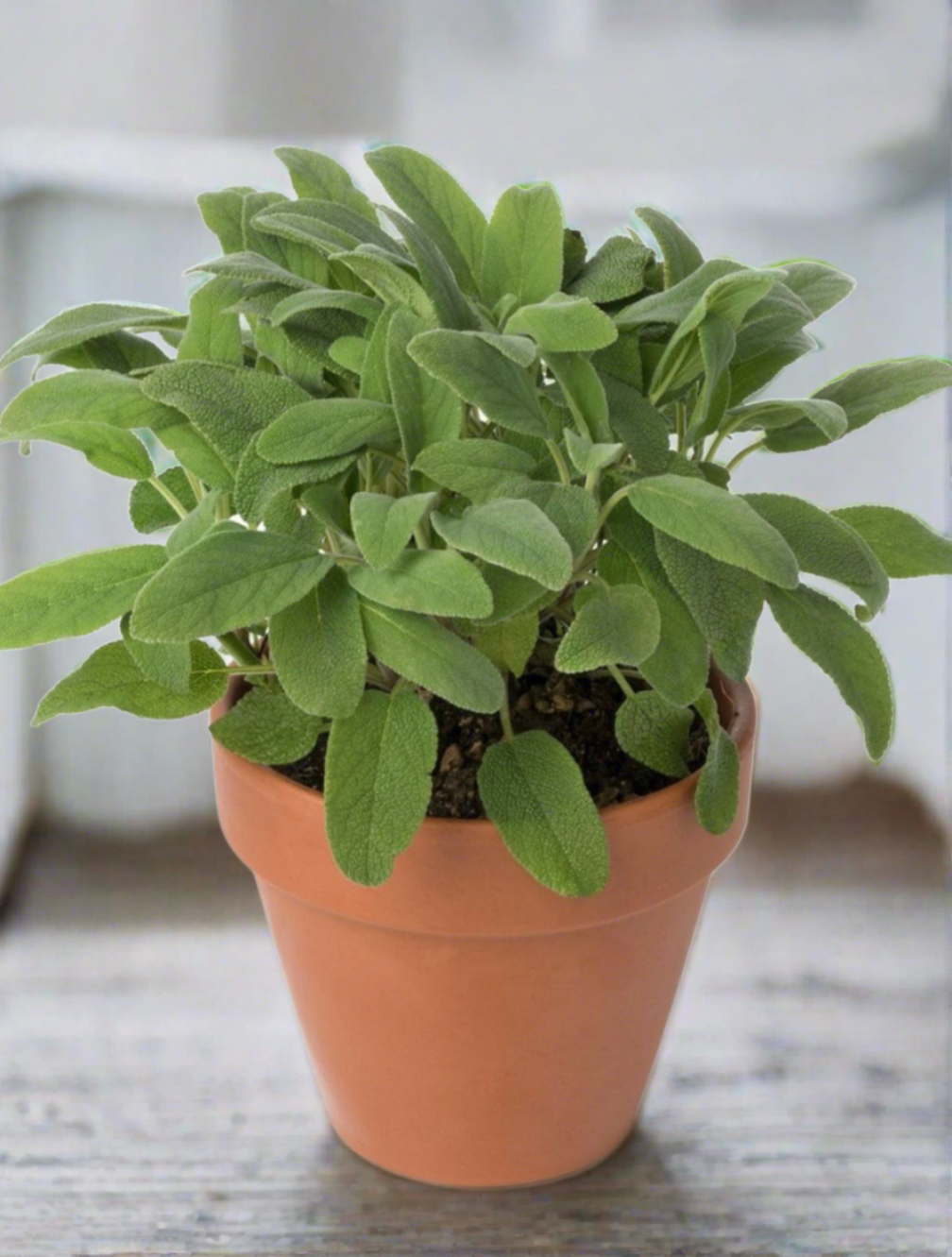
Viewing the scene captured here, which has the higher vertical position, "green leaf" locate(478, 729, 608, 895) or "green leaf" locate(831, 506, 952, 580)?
"green leaf" locate(831, 506, 952, 580)

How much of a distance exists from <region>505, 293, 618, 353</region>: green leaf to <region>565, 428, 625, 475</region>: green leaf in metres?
0.05

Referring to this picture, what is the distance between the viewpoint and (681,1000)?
1.27m

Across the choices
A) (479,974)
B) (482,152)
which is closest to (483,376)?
(479,974)

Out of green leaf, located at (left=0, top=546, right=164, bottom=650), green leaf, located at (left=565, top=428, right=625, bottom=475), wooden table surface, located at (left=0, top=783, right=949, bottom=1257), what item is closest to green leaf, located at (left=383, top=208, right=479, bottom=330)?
green leaf, located at (left=565, top=428, right=625, bottom=475)

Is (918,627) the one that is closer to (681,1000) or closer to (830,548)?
(681,1000)

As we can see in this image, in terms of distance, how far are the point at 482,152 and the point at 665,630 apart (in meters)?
0.78

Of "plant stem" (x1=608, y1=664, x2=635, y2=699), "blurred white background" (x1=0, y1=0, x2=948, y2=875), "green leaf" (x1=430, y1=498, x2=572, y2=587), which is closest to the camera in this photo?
"green leaf" (x1=430, y1=498, x2=572, y2=587)

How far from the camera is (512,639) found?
0.89 m

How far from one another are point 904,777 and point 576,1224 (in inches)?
27.9

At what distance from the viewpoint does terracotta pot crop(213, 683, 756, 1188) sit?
90 centimetres

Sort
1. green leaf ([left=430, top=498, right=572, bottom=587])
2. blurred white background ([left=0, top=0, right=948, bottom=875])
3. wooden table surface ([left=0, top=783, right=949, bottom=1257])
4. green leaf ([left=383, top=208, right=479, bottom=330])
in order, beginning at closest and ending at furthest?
1. green leaf ([left=430, top=498, right=572, bottom=587])
2. green leaf ([left=383, top=208, right=479, bottom=330])
3. wooden table surface ([left=0, top=783, right=949, bottom=1257])
4. blurred white background ([left=0, top=0, right=948, bottom=875])

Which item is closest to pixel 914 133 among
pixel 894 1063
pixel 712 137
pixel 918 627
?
pixel 712 137

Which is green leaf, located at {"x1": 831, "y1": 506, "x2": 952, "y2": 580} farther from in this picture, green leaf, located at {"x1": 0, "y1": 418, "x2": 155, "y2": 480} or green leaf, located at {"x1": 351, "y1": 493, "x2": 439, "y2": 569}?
green leaf, located at {"x1": 0, "y1": 418, "x2": 155, "y2": 480}

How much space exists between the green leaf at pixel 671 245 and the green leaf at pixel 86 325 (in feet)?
0.96
